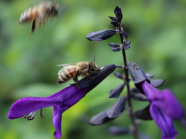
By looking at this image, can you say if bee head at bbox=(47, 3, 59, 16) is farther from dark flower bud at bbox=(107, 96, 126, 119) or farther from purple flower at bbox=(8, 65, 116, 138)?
dark flower bud at bbox=(107, 96, 126, 119)

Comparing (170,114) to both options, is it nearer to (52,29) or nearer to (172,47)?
(172,47)

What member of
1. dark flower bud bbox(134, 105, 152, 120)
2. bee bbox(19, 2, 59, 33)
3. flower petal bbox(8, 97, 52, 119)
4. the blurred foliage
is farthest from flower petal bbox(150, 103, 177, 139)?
the blurred foliage

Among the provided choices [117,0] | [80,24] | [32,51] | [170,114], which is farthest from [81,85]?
[117,0]

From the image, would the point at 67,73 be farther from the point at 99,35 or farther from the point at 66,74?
the point at 99,35

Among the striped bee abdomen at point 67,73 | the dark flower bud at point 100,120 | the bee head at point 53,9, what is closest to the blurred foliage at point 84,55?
the dark flower bud at point 100,120

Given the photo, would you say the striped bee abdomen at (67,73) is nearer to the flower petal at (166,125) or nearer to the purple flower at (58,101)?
the purple flower at (58,101)

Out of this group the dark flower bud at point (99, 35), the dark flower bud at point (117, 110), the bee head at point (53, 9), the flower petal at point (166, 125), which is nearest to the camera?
the flower petal at point (166, 125)
